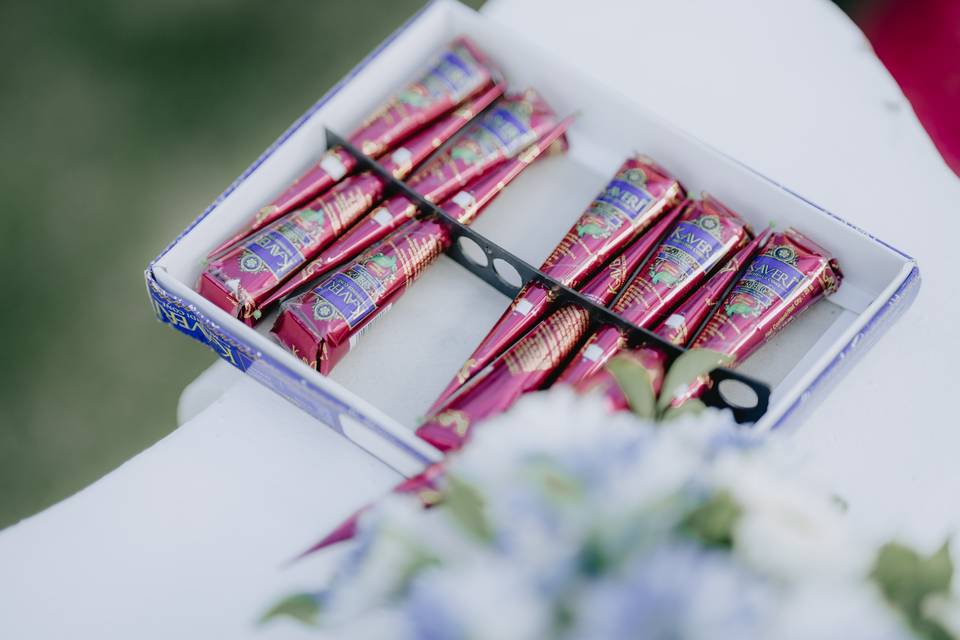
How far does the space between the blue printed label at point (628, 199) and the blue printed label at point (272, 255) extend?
26cm

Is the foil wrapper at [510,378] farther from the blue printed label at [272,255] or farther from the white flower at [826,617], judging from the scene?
the white flower at [826,617]

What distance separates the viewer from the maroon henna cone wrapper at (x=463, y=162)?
30.2 inches

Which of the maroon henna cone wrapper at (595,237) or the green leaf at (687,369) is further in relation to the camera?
the maroon henna cone wrapper at (595,237)

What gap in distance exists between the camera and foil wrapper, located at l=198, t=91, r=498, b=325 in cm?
72

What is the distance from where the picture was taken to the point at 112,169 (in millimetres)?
1395

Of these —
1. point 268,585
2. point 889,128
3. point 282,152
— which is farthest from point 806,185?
point 268,585

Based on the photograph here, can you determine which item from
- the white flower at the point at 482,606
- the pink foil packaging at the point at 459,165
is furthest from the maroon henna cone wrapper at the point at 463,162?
the white flower at the point at 482,606

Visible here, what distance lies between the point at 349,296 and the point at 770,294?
0.32 metres

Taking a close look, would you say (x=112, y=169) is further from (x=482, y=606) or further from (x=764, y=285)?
(x=482, y=606)

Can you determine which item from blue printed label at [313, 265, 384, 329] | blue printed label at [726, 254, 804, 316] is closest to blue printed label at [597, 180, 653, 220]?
blue printed label at [726, 254, 804, 316]

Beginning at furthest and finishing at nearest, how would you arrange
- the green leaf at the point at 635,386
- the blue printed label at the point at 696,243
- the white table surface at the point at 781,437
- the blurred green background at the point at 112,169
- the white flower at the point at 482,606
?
the blurred green background at the point at 112,169, the blue printed label at the point at 696,243, the white table surface at the point at 781,437, the green leaf at the point at 635,386, the white flower at the point at 482,606

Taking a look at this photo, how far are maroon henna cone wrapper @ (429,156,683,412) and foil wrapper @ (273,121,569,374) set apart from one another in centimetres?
8

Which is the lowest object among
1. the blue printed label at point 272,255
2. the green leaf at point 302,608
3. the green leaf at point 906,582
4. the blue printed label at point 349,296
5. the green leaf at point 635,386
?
the blue printed label at point 272,255

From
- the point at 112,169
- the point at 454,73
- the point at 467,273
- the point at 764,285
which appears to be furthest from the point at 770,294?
the point at 112,169
